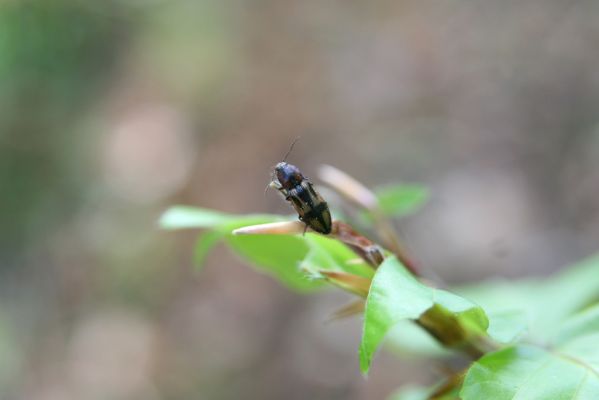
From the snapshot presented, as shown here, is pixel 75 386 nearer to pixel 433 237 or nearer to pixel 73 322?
pixel 73 322

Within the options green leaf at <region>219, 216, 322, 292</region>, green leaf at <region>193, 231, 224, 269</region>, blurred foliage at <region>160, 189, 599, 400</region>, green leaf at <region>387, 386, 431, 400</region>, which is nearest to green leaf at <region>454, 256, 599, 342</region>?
blurred foliage at <region>160, 189, 599, 400</region>

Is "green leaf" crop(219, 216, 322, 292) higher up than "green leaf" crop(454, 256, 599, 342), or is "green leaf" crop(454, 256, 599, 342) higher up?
"green leaf" crop(219, 216, 322, 292)

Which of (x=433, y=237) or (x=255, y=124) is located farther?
(x=255, y=124)

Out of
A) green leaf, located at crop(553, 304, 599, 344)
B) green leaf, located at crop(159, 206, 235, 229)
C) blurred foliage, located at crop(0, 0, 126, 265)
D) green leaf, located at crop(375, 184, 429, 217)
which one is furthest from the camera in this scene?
blurred foliage, located at crop(0, 0, 126, 265)

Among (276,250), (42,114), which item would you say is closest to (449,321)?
(276,250)

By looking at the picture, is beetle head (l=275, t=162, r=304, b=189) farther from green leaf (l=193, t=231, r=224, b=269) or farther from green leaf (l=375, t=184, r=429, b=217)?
green leaf (l=375, t=184, r=429, b=217)

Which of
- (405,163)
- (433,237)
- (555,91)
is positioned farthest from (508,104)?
(433,237)
